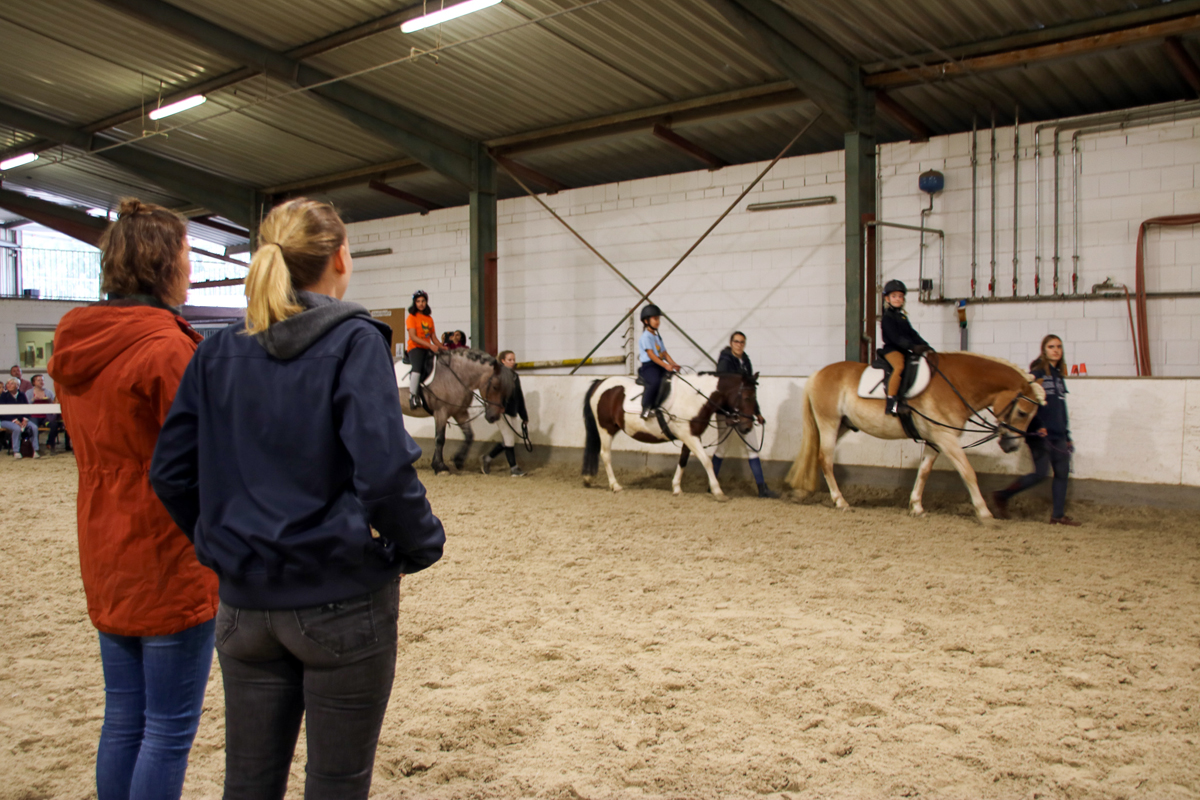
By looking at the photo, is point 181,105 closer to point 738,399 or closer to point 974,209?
point 738,399

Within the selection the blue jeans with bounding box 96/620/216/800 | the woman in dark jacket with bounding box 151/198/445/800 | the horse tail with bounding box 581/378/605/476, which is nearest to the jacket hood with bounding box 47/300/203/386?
the woman in dark jacket with bounding box 151/198/445/800

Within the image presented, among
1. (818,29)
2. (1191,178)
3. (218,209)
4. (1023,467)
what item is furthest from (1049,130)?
(218,209)

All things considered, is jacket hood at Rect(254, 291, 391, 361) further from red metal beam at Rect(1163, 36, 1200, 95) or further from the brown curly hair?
red metal beam at Rect(1163, 36, 1200, 95)

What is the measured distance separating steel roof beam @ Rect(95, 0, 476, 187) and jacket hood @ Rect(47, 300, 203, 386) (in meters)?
8.90

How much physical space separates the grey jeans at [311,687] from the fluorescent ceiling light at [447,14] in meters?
7.57

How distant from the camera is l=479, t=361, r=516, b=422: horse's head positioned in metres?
9.76

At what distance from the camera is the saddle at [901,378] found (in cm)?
679

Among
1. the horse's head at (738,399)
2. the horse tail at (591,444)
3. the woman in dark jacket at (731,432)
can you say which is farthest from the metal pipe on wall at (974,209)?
the horse tail at (591,444)

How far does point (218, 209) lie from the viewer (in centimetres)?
1548

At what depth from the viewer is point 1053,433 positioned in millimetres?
6453

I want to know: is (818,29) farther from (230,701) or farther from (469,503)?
(230,701)

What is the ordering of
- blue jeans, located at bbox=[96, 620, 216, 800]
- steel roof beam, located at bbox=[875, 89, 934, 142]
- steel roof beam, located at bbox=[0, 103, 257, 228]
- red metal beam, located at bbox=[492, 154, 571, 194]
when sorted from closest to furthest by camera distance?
1. blue jeans, located at bbox=[96, 620, 216, 800]
2. steel roof beam, located at bbox=[875, 89, 934, 142]
3. steel roof beam, located at bbox=[0, 103, 257, 228]
4. red metal beam, located at bbox=[492, 154, 571, 194]

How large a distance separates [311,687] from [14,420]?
14.5 meters

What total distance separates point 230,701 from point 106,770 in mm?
530
